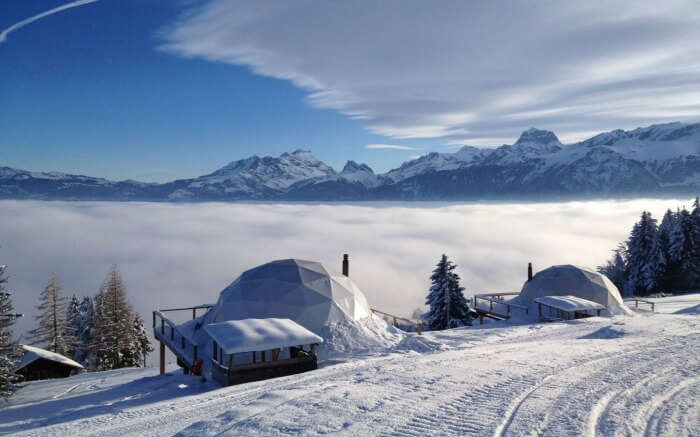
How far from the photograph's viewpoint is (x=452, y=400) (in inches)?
349

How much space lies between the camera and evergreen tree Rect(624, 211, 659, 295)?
46375 millimetres

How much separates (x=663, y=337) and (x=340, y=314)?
11.9 m

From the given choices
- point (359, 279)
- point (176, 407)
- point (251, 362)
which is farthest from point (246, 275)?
point (359, 279)

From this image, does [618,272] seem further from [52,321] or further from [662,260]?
[52,321]

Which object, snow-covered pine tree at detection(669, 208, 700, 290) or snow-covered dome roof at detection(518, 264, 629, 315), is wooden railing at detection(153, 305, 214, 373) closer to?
snow-covered dome roof at detection(518, 264, 629, 315)

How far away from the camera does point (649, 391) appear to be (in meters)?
9.23

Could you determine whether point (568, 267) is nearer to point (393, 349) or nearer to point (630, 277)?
point (393, 349)

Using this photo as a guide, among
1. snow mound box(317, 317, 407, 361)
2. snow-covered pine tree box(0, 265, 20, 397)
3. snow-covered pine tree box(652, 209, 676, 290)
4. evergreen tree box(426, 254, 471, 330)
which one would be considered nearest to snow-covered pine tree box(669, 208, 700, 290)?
snow-covered pine tree box(652, 209, 676, 290)

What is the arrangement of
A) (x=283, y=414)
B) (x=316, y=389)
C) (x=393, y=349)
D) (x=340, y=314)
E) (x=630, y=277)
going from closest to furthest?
(x=283, y=414)
(x=316, y=389)
(x=393, y=349)
(x=340, y=314)
(x=630, y=277)

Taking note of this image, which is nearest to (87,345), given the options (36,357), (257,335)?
(36,357)

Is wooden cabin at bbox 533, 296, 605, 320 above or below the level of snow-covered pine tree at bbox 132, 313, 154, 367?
above

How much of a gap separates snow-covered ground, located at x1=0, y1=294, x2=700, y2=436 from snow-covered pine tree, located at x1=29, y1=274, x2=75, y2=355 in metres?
21.3

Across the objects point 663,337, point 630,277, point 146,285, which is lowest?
point 146,285

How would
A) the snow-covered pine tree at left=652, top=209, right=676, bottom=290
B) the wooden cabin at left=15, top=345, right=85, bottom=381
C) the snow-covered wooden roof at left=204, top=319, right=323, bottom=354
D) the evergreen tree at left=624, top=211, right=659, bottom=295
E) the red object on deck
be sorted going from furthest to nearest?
the evergreen tree at left=624, top=211, right=659, bottom=295 → the snow-covered pine tree at left=652, top=209, right=676, bottom=290 → the wooden cabin at left=15, top=345, right=85, bottom=381 → the red object on deck → the snow-covered wooden roof at left=204, top=319, right=323, bottom=354
